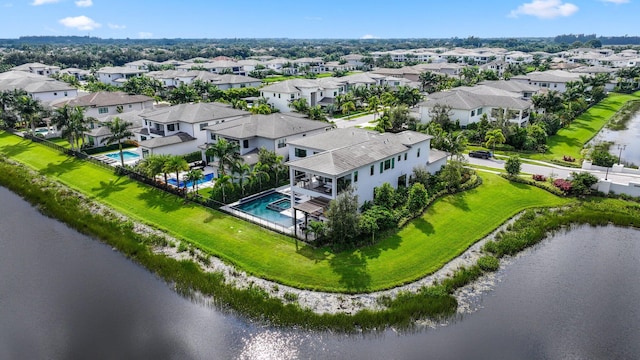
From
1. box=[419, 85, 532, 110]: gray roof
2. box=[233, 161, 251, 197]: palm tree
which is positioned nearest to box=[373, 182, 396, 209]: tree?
box=[233, 161, 251, 197]: palm tree

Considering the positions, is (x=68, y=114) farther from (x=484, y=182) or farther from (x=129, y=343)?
(x=484, y=182)

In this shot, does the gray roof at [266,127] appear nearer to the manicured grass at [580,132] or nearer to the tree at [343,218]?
the tree at [343,218]

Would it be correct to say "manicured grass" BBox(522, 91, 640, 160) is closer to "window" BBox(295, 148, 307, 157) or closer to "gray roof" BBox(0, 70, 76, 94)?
"window" BBox(295, 148, 307, 157)

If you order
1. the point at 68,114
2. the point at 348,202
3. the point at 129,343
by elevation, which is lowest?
the point at 129,343

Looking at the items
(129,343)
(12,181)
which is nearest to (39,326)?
(129,343)

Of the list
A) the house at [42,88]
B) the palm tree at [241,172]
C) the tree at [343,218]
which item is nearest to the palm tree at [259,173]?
the palm tree at [241,172]

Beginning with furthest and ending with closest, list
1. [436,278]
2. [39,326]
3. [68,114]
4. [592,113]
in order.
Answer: [592,113]
[68,114]
[436,278]
[39,326]
